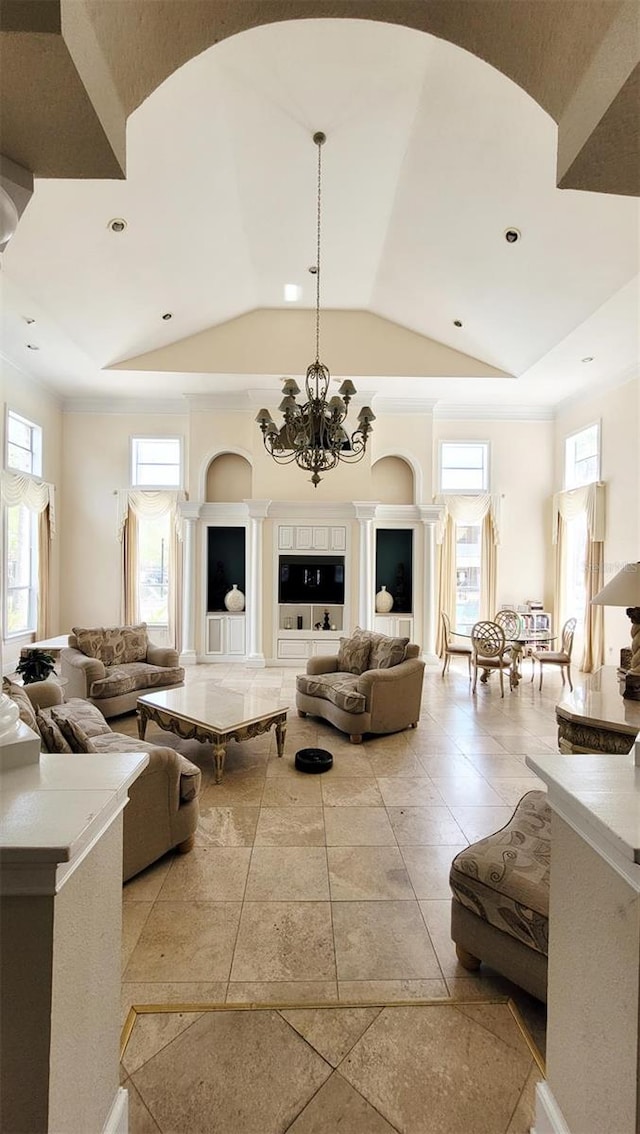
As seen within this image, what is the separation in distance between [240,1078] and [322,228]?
254 inches

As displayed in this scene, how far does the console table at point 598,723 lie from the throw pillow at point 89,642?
455 centimetres

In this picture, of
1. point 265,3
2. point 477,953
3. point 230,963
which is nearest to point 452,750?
point 477,953

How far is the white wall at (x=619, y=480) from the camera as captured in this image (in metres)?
6.39

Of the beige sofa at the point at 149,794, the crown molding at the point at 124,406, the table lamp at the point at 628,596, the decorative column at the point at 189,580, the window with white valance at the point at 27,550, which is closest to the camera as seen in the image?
the beige sofa at the point at 149,794

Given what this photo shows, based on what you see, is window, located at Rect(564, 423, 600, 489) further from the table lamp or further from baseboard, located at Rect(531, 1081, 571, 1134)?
baseboard, located at Rect(531, 1081, 571, 1134)

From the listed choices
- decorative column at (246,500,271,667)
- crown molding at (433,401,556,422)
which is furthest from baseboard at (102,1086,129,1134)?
crown molding at (433,401,556,422)

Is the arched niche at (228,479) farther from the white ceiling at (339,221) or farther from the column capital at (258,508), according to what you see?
the white ceiling at (339,221)

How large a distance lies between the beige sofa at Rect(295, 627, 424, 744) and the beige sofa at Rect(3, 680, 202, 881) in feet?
6.53

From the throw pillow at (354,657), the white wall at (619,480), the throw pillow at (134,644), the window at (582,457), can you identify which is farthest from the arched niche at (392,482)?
the throw pillow at (134,644)

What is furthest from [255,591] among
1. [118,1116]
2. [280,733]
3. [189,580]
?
[118,1116]

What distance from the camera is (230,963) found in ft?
6.54

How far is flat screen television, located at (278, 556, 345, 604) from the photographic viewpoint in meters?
7.97

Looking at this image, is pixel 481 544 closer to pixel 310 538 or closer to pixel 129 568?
pixel 310 538

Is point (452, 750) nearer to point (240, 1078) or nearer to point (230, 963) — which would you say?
point (230, 963)
